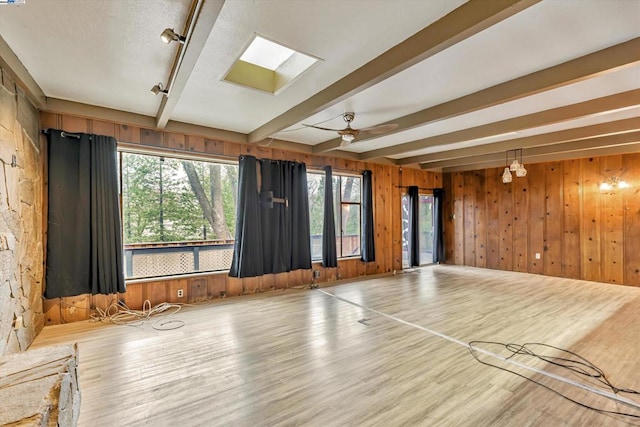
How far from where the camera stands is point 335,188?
21.3 ft

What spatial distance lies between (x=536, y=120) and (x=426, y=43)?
9.25 ft

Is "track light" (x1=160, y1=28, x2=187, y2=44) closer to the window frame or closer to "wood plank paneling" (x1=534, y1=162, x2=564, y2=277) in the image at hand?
the window frame

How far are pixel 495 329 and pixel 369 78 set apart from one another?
3211 mm

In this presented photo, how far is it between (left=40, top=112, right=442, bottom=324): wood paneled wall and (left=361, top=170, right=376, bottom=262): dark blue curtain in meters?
0.25

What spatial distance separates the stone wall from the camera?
2521mm

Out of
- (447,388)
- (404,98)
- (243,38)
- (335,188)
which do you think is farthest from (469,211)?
(243,38)

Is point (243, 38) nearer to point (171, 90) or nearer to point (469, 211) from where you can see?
point (171, 90)

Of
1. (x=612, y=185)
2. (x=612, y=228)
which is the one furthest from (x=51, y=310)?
(x=612, y=185)

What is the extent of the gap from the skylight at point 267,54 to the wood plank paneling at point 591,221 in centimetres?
696

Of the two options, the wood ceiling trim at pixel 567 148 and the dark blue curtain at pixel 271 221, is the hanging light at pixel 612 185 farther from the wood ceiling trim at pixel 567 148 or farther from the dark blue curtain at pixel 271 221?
the dark blue curtain at pixel 271 221

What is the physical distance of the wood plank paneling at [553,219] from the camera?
6609mm

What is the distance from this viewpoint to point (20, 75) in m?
2.68

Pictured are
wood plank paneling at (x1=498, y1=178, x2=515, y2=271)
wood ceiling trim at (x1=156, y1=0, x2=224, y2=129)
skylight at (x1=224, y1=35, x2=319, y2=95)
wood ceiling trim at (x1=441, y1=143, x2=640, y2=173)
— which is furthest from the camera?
wood plank paneling at (x1=498, y1=178, x2=515, y2=271)

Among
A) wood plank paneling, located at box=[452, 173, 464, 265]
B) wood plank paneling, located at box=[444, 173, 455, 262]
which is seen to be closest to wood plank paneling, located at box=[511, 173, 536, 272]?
wood plank paneling, located at box=[452, 173, 464, 265]
